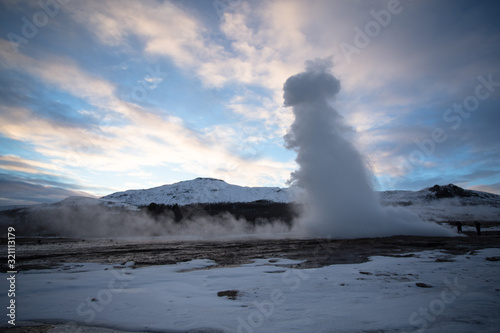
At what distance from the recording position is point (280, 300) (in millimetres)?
4969

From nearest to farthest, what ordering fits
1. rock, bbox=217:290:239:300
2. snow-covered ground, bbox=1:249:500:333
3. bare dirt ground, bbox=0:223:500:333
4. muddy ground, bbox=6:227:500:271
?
snow-covered ground, bbox=1:249:500:333 → rock, bbox=217:290:239:300 → bare dirt ground, bbox=0:223:500:333 → muddy ground, bbox=6:227:500:271

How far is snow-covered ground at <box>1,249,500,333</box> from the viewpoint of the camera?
373 cm

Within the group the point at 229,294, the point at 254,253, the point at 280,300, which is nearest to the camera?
the point at 280,300

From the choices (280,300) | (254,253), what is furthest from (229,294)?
(254,253)

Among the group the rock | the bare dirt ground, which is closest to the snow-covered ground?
the rock

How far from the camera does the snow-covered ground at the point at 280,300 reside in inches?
147

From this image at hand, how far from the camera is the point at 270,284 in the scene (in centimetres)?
637

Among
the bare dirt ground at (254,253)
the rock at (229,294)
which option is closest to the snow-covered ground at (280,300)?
the rock at (229,294)

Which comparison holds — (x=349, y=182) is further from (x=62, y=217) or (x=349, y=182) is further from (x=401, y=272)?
(x=62, y=217)

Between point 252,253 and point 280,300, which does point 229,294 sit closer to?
point 280,300

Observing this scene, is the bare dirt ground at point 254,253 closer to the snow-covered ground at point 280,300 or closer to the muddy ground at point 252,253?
the muddy ground at point 252,253

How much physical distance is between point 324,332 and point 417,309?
6.81 feet

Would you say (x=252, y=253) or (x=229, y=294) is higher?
(x=229, y=294)

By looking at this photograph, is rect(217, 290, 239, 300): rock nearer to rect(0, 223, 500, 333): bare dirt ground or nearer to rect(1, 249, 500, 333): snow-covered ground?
rect(1, 249, 500, 333): snow-covered ground
